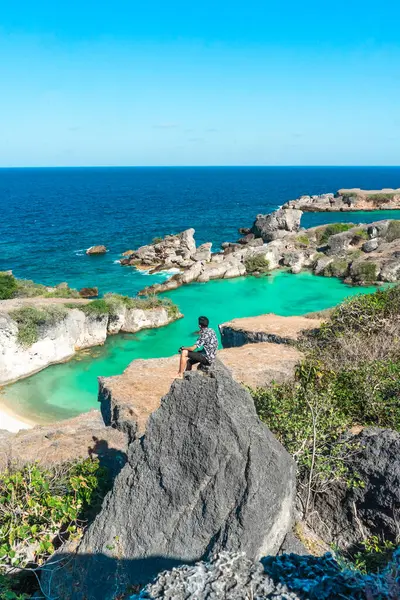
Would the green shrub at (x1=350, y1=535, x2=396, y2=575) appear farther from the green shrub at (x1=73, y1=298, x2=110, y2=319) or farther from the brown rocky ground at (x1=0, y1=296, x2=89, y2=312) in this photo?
the green shrub at (x1=73, y1=298, x2=110, y2=319)

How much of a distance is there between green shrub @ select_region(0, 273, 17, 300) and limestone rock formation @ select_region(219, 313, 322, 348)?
19291 mm

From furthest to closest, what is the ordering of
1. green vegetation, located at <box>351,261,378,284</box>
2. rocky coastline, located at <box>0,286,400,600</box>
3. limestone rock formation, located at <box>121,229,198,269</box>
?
limestone rock formation, located at <box>121,229,198,269</box> < green vegetation, located at <box>351,261,378,284</box> < rocky coastline, located at <box>0,286,400,600</box>

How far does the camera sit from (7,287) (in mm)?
35656

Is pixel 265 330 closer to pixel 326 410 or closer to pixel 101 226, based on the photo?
pixel 326 410

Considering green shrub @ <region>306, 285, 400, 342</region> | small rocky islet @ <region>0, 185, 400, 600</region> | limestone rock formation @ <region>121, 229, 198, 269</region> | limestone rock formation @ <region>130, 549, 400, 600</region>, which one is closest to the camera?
limestone rock formation @ <region>130, 549, 400, 600</region>

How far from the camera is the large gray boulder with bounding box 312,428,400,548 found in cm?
955

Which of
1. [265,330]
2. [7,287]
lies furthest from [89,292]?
[265,330]

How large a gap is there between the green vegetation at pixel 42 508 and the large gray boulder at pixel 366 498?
500 cm

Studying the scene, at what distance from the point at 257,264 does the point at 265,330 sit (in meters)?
30.7

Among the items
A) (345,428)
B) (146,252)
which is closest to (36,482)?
(345,428)

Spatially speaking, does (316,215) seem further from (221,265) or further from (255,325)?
(255,325)

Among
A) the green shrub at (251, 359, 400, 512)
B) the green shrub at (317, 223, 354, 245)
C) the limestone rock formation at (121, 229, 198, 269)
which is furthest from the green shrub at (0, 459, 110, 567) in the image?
the green shrub at (317, 223, 354, 245)

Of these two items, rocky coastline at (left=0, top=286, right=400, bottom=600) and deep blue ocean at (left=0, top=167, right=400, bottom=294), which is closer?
rocky coastline at (left=0, top=286, right=400, bottom=600)

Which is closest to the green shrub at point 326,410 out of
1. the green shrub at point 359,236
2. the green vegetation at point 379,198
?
the green shrub at point 359,236
